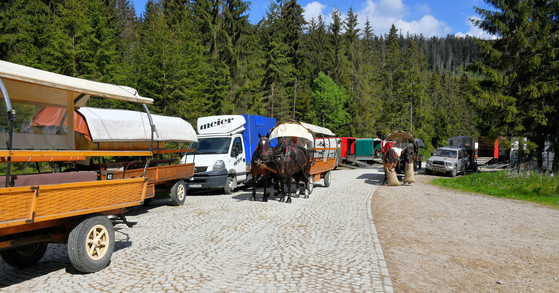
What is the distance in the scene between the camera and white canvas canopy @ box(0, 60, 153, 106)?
496 centimetres

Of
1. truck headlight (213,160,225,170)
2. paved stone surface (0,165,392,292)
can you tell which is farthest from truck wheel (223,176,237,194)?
paved stone surface (0,165,392,292)

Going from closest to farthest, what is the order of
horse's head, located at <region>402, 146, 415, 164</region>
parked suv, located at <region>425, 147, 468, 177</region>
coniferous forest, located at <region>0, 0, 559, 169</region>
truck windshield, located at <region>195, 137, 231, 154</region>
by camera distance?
truck windshield, located at <region>195, 137, 231, 154</region>, horse's head, located at <region>402, 146, 415, 164</region>, coniferous forest, located at <region>0, 0, 559, 169</region>, parked suv, located at <region>425, 147, 468, 177</region>

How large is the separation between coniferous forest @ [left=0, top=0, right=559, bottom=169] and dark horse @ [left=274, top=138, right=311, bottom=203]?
586 centimetres

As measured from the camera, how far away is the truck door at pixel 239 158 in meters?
15.1

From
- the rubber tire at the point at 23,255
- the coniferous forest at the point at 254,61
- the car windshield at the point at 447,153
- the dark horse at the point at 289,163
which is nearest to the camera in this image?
the rubber tire at the point at 23,255

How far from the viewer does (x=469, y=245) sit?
296 inches

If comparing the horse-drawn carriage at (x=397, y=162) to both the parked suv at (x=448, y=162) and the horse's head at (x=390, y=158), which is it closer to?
the horse's head at (x=390, y=158)

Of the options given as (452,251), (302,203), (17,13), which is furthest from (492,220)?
(17,13)

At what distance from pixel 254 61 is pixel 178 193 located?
25316 mm

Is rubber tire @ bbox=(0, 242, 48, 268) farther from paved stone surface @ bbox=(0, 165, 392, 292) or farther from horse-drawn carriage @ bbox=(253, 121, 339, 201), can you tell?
horse-drawn carriage @ bbox=(253, 121, 339, 201)

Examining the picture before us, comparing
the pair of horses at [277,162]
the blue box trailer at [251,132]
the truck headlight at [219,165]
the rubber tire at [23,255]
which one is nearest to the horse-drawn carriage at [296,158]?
the pair of horses at [277,162]

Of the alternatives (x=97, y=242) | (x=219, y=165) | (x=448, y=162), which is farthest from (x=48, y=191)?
(x=448, y=162)

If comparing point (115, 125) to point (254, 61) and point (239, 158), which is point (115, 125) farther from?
point (254, 61)

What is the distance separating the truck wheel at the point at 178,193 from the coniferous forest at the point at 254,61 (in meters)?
3.38
